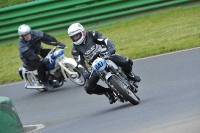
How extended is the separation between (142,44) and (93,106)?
6773mm

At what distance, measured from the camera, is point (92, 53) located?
11.8 meters

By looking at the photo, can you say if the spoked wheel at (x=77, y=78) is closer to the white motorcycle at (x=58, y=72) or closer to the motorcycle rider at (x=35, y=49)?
the white motorcycle at (x=58, y=72)

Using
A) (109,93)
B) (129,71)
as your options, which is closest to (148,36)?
(129,71)

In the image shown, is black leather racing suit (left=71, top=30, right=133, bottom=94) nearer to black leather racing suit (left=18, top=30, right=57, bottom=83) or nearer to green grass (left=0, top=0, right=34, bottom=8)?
black leather racing suit (left=18, top=30, right=57, bottom=83)

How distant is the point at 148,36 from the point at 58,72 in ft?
16.9

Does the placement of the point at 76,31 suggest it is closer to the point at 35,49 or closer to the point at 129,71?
the point at 129,71

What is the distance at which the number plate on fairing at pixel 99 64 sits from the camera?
10827 millimetres

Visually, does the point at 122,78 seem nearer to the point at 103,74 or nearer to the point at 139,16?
the point at 103,74

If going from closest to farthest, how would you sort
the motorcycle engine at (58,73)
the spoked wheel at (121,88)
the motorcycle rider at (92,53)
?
the spoked wheel at (121,88)
the motorcycle rider at (92,53)
the motorcycle engine at (58,73)

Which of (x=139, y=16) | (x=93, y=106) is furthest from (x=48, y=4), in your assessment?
(x=93, y=106)

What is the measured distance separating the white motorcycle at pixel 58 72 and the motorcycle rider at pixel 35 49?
13cm

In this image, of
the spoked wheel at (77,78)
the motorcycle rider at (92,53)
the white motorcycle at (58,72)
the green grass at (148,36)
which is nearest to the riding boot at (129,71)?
the motorcycle rider at (92,53)

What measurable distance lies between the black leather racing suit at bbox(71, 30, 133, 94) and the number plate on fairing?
0.50 meters

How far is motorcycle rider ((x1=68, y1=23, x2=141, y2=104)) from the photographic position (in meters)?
11.5
